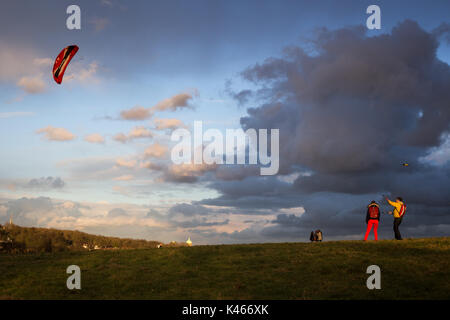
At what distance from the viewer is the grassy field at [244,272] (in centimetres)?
2258

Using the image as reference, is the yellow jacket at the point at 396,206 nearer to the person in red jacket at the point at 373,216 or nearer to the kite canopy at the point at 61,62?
the person in red jacket at the point at 373,216

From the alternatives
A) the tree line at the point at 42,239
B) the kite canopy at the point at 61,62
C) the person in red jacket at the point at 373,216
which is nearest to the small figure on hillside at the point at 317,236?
the person in red jacket at the point at 373,216

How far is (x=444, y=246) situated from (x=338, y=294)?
1439 centimetres

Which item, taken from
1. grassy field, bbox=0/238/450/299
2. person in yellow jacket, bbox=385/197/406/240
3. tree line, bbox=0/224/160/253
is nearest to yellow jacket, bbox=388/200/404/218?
person in yellow jacket, bbox=385/197/406/240

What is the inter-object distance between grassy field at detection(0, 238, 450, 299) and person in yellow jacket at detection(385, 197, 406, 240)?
188 centimetres

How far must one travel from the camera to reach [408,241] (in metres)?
34.0

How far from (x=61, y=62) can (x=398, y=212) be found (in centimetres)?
2861

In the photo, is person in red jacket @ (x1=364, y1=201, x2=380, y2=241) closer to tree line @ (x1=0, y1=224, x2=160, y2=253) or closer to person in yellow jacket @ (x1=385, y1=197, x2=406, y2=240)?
person in yellow jacket @ (x1=385, y1=197, x2=406, y2=240)

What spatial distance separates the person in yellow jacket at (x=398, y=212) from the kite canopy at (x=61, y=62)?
27245 millimetres

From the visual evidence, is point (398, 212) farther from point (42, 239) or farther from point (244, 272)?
point (42, 239)

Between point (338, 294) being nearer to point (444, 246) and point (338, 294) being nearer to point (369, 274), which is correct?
point (369, 274)

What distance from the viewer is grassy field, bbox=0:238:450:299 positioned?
2258 cm
